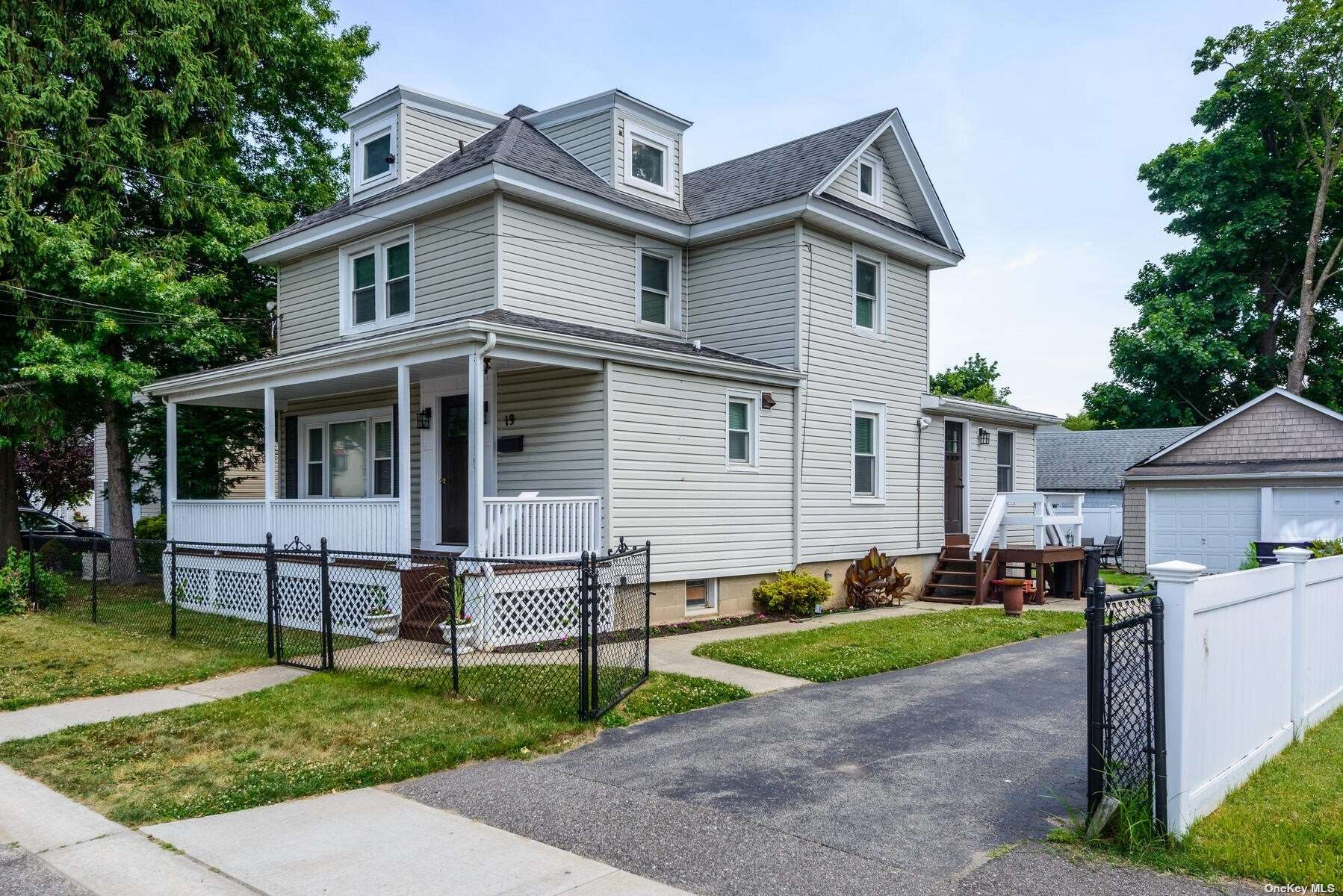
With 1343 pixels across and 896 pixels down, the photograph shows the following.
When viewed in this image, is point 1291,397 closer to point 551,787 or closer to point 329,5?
point 551,787

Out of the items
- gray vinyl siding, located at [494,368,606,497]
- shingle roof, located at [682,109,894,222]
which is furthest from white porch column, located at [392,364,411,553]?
shingle roof, located at [682,109,894,222]

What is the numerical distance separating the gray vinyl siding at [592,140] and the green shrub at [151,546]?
996cm

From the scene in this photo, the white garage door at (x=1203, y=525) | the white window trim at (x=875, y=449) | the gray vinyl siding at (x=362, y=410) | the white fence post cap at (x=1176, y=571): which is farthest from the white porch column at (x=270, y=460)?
the white garage door at (x=1203, y=525)

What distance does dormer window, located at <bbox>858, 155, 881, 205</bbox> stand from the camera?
16.6 meters

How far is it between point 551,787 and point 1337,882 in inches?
159

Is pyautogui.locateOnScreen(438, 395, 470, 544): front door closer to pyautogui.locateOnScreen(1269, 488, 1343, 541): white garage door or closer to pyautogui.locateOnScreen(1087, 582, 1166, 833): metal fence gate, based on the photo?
pyautogui.locateOnScreen(1087, 582, 1166, 833): metal fence gate

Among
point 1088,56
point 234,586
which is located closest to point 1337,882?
point 234,586

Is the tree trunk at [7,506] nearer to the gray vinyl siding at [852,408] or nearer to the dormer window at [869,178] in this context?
the gray vinyl siding at [852,408]

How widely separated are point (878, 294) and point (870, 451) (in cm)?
276

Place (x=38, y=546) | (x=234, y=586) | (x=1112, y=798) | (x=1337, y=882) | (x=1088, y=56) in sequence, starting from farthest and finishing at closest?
1. (x=38, y=546)
2. (x=1088, y=56)
3. (x=234, y=586)
4. (x=1112, y=798)
5. (x=1337, y=882)

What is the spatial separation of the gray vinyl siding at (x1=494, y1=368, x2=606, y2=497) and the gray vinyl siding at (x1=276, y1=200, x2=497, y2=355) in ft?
4.29

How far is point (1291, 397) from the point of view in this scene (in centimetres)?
2044

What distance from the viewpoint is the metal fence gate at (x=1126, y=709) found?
4.73 metres

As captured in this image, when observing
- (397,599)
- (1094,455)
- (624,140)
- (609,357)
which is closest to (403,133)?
(624,140)
